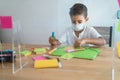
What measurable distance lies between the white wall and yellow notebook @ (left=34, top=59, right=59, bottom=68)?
1.59 meters

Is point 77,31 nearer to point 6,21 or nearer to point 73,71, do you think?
point 6,21

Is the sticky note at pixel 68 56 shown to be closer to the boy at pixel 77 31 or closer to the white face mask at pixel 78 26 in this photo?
the boy at pixel 77 31

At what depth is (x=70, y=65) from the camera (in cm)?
100

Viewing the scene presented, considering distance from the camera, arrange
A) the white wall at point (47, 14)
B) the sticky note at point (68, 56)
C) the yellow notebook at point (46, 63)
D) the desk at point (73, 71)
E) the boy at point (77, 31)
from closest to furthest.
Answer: the desk at point (73, 71)
the yellow notebook at point (46, 63)
the sticky note at point (68, 56)
the boy at point (77, 31)
the white wall at point (47, 14)

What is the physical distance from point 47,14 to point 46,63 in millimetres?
1806

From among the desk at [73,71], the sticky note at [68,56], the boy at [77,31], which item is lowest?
the desk at [73,71]

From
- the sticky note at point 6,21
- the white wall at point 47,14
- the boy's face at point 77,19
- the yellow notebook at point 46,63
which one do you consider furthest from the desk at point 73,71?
the white wall at point 47,14

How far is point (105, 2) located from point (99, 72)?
1.76 meters

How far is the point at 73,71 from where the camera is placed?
91 centimetres

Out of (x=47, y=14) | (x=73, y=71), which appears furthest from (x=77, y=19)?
(x=47, y=14)

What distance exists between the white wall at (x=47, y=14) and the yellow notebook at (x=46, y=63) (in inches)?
62.7

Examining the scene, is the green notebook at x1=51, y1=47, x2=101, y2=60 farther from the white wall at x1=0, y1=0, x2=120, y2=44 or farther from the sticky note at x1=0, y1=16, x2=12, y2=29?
the white wall at x1=0, y1=0, x2=120, y2=44

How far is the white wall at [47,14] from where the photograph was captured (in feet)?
8.31

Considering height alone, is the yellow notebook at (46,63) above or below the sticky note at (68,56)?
below
